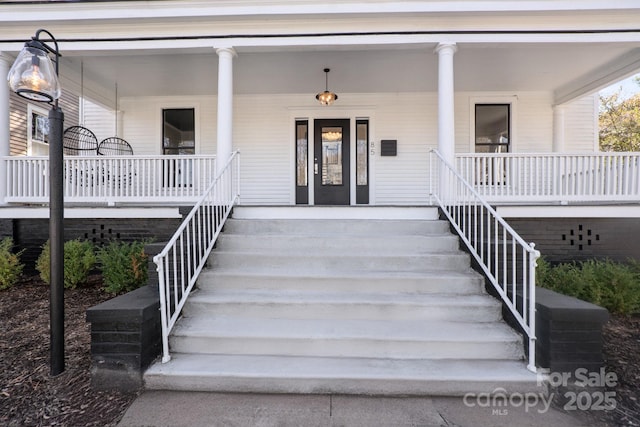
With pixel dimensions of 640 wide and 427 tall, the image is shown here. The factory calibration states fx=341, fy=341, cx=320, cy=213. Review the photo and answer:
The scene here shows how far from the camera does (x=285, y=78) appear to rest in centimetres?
655

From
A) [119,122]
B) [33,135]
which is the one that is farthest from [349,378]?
[33,135]

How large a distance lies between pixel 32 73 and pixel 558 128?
8413 mm

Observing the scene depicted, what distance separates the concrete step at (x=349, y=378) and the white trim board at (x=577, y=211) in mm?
2649

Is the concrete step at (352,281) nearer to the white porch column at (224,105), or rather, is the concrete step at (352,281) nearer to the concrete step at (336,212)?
the concrete step at (336,212)

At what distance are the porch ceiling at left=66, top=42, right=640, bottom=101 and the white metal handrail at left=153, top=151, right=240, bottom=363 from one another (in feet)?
7.47

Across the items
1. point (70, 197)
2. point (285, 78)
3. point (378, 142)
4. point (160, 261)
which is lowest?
point (160, 261)

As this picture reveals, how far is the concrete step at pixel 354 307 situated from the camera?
295cm

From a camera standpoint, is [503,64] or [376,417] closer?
[376,417]

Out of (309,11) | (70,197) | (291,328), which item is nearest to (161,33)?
(309,11)

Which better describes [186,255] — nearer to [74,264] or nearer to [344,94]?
[74,264]

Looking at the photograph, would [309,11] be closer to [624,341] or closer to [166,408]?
[166,408]

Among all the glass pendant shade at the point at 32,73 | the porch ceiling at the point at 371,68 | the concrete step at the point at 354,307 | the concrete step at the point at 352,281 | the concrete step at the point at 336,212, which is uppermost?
the porch ceiling at the point at 371,68

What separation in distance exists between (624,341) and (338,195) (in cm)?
502

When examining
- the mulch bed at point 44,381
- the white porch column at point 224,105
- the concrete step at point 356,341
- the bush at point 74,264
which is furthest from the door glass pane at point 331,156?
the mulch bed at point 44,381
